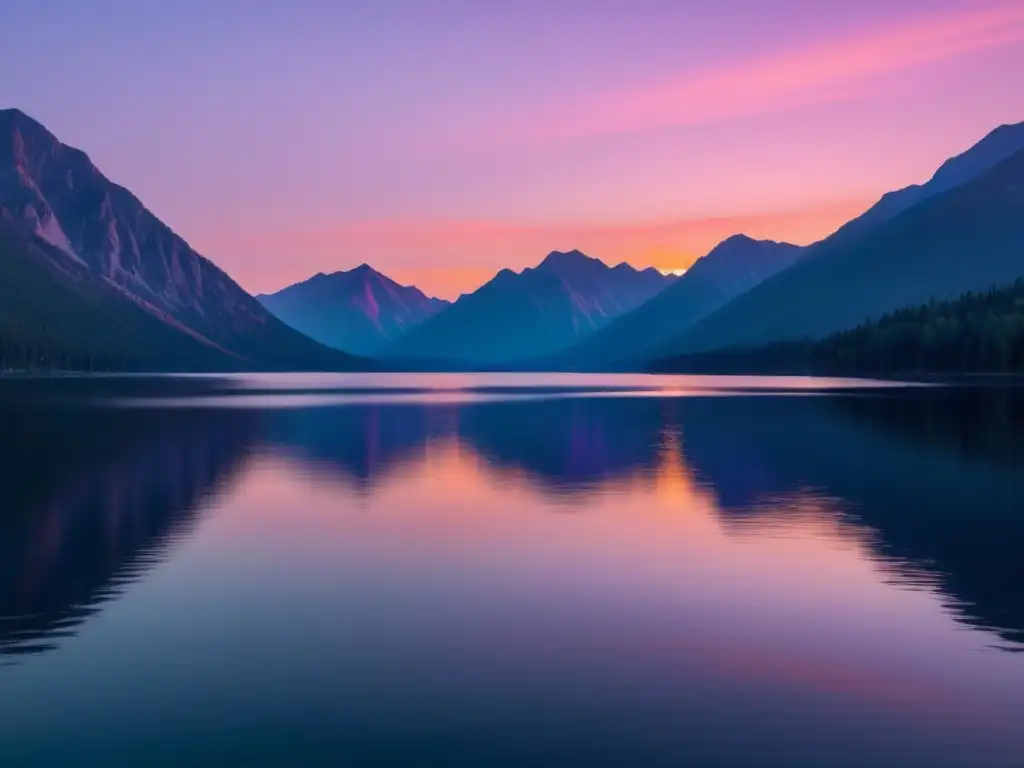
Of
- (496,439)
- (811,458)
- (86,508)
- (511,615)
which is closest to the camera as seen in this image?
(511,615)

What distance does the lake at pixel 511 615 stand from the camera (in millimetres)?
19891

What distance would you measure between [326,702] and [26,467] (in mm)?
49224

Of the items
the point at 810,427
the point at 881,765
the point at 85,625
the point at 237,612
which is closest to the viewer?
the point at 881,765

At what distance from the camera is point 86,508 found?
47.4 metres

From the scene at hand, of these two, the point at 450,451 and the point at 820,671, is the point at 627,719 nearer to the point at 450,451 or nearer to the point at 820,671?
the point at 820,671

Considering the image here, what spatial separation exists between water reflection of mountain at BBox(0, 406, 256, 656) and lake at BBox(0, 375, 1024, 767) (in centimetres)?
22

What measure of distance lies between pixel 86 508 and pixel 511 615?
25.7 m

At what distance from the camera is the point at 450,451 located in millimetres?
81750

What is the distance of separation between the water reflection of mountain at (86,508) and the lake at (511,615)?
0.22 meters

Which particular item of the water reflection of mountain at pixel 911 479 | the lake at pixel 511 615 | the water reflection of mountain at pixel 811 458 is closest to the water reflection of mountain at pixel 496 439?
the water reflection of mountain at pixel 811 458

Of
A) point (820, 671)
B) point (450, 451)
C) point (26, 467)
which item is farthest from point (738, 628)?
point (450, 451)

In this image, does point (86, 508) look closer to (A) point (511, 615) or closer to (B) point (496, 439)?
(A) point (511, 615)

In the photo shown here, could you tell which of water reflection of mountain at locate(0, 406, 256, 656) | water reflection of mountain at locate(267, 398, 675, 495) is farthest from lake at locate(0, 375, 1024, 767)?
water reflection of mountain at locate(267, 398, 675, 495)

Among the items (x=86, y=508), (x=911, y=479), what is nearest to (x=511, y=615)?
(x=86, y=508)
